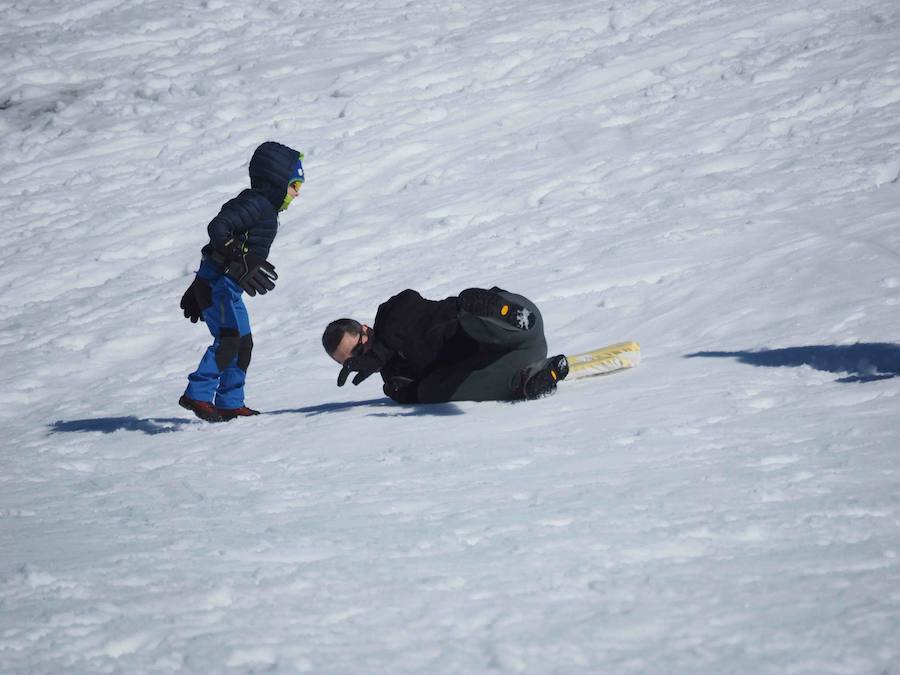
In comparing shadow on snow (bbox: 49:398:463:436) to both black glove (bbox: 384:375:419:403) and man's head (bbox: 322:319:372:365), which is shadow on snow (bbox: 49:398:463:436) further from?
man's head (bbox: 322:319:372:365)

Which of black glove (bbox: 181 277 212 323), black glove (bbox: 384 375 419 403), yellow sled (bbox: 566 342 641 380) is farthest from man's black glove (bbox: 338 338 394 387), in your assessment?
black glove (bbox: 181 277 212 323)

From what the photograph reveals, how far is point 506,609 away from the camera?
2408mm

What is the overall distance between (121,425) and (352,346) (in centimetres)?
179

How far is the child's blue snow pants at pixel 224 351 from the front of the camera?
18.6 ft

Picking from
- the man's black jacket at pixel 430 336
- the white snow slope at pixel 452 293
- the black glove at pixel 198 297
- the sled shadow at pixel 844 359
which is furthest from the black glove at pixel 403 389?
the sled shadow at pixel 844 359

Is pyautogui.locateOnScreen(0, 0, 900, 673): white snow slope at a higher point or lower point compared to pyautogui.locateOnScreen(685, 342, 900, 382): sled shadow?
higher

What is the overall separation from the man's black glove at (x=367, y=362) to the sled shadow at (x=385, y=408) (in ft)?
0.73

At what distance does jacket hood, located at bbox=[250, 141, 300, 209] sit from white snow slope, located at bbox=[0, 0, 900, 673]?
1.32 meters

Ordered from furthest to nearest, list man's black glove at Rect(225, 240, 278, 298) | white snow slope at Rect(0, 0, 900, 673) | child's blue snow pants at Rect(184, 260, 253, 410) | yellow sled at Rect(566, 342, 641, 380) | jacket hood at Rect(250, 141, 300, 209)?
jacket hood at Rect(250, 141, 300, 209)
child's blue snow pants at Rect(184, 260, 253, 410)
man's black glove at Rect(225, 240, 278, 298)
yellow sled at Rect(566, 342, 641, 380)
white snow slope at Rect(0, 0, 900, 673)

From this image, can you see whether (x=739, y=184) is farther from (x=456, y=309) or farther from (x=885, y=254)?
(x=456, y=309)

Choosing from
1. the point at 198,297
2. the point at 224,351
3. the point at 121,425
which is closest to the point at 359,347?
the point at 224,351

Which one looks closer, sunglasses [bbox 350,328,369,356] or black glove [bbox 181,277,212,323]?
sunglasses [bbox 350,328,369,356]

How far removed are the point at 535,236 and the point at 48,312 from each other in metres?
4.54

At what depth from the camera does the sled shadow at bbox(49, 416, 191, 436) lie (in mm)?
5720
